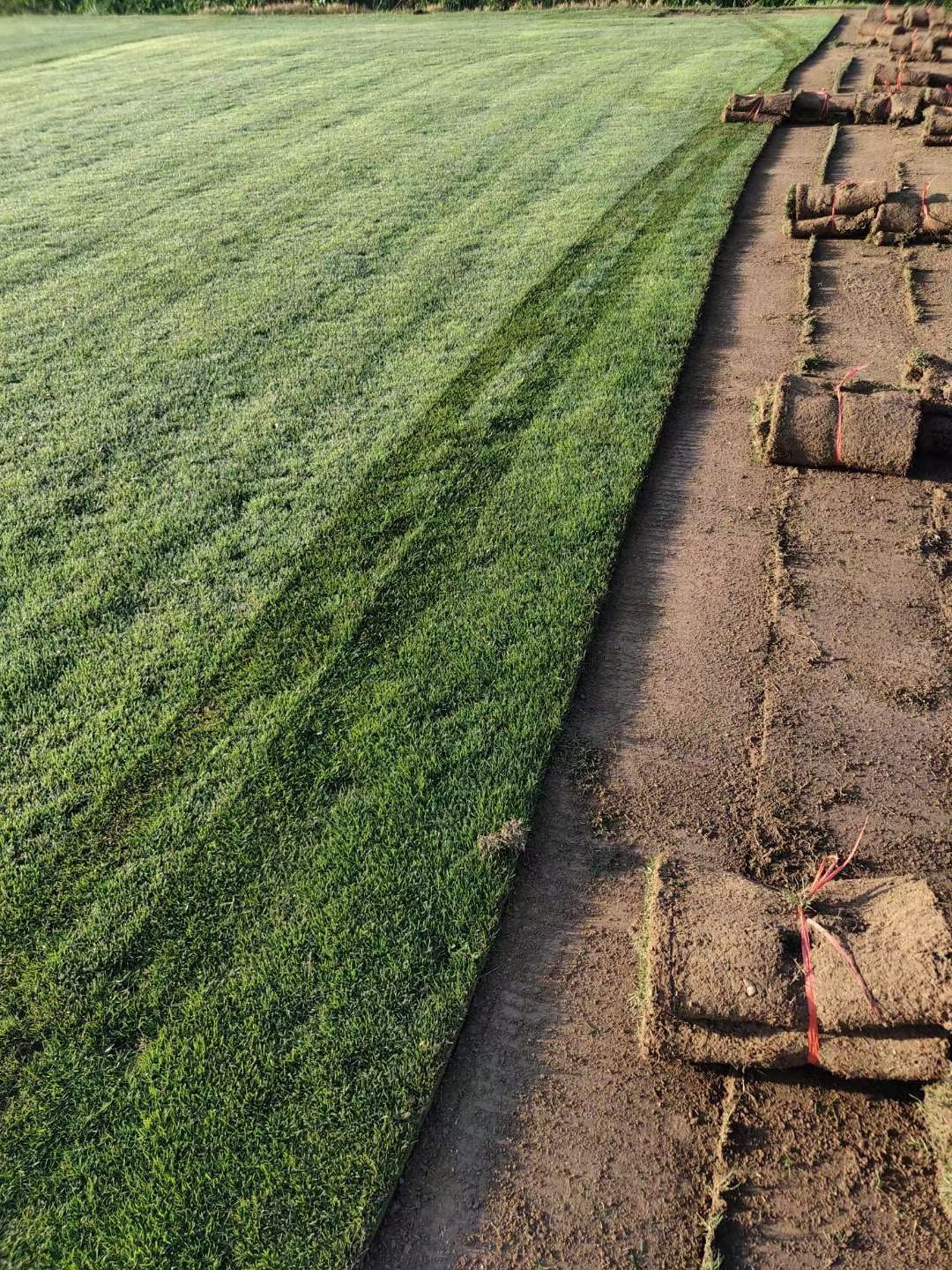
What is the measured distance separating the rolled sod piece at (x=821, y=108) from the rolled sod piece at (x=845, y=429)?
35.5 ft

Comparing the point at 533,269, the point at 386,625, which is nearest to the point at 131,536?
the point at 386,625

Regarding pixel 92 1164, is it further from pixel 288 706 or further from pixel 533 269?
pixel 533 269

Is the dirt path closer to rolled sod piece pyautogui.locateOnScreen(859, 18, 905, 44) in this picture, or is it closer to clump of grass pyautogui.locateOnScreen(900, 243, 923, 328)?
clump of grass pyautogui.locateOnScreen(900, 243, 923, 328)

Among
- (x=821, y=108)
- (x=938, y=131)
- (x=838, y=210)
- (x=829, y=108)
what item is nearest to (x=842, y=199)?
(x=838, y=210)

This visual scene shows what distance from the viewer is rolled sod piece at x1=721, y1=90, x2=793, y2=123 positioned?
14430 mm

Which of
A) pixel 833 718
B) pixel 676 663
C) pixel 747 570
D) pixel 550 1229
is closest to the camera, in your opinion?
pixel 550 1229

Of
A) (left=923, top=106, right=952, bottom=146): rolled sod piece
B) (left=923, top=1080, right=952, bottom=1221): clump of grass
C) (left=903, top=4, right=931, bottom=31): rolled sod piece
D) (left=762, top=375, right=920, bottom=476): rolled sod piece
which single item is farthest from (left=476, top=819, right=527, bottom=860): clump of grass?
(left=903, top=4, right=931, bottom=31): rolled sod piece

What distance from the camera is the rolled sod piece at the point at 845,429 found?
6098mm

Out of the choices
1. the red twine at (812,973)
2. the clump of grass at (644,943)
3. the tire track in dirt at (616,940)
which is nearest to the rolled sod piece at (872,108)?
the tire track in dirt at (616,940)

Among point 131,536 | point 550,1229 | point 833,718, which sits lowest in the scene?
point 550,1229

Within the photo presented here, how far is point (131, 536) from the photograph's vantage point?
5.83 metres

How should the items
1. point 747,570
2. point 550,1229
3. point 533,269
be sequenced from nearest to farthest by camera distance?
point 550,1229 → point 747,570 → point 533,269

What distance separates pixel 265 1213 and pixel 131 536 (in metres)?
4.13

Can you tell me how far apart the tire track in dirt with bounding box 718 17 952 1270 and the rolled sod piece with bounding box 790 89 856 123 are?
8.31 meters
